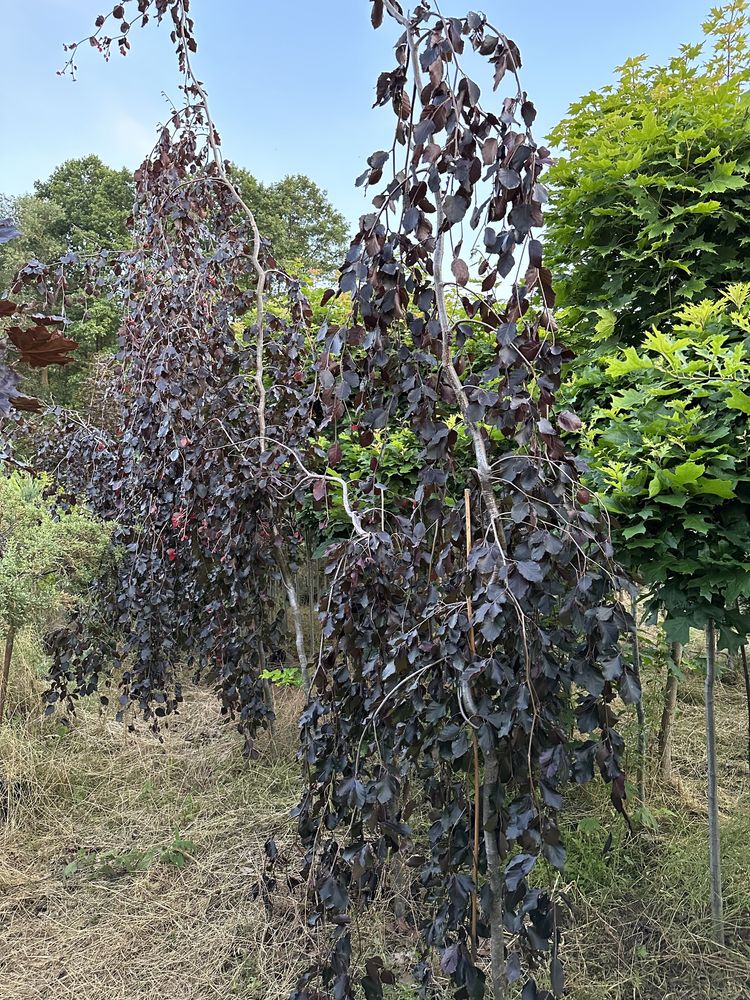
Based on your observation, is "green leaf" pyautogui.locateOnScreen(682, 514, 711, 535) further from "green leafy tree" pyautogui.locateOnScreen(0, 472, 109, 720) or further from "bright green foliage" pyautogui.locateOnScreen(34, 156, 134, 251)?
"bright green foliage" pyautogui.locateOnScreen(34, 156, 134, 251)

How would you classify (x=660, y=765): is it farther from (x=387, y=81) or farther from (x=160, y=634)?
(x=387, y=81)

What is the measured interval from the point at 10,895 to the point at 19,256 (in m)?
10.7

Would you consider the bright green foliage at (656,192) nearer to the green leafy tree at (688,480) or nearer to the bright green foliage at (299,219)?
the green leafy tree at (688,480)

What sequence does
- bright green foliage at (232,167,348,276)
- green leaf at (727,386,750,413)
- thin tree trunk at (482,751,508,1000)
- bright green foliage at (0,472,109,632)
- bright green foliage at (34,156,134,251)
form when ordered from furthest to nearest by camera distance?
bright green foliage at (232,167,348,276) < bright green foliage at (34,156,134,251) < bright green foliage at (0,472,109,632) < green leaf at (727,386,750,413) < thin tree trunk at (482,751,508,1000)

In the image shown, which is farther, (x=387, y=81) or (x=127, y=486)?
(x=127, y=486)

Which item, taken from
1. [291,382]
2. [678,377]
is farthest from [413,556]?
[291,382]

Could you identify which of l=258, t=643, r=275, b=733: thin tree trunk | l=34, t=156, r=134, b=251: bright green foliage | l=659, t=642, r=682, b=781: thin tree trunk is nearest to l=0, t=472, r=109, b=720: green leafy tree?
l=258, t=643, r=275, b=733: thin tree trunk

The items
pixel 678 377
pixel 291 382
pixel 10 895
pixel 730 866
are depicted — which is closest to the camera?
pixel 678 377

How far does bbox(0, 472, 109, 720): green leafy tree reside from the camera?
2.26 metres

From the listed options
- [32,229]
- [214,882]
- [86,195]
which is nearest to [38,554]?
[214,882]

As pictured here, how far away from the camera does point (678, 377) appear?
1330 millimetres

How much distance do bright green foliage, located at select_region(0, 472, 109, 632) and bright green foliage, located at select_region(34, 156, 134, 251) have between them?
11.3 meters

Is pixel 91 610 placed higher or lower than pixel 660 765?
higher

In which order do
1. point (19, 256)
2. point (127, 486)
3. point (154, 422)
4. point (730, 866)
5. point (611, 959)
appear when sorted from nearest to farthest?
point (611, 959) → point (730, 866) → point (154, 422) → point (127, 486) → point (19, 256)
